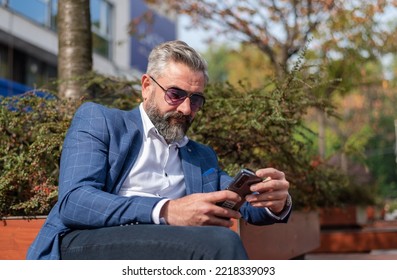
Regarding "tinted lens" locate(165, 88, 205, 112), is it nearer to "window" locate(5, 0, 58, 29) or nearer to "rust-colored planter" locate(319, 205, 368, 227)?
"rust-colored planter" locate(319, 205, 368, 227)

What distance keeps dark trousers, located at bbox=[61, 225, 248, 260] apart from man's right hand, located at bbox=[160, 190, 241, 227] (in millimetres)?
89

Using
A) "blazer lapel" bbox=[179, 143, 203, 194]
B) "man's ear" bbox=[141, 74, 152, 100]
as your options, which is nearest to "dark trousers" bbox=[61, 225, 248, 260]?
"blazer lapel" bbox=[179, 143, 203, 194]

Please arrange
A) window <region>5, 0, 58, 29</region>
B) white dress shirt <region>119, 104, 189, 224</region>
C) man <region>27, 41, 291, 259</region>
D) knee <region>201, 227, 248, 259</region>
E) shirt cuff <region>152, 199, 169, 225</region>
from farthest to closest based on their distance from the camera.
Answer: window <region>5, 0, 58, 29</region> → white dress shirt <region>119, 104, 189, 224</region> → shirt cuff <region>152, 199, 169, 225</region> → man <region>27, 41, 291, 259</region> → knee <region>201, 227, 248, 259</region>

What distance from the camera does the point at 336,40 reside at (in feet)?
34.3

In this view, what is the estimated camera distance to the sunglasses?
3051mm

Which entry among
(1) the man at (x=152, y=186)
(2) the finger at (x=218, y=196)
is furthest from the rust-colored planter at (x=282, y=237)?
(2) the finger at (x=218, y=196)

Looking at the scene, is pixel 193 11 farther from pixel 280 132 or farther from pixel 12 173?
pixel 12 173

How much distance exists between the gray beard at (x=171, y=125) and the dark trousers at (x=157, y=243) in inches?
27.9

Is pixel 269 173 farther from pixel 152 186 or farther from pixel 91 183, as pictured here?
pixel 91 183

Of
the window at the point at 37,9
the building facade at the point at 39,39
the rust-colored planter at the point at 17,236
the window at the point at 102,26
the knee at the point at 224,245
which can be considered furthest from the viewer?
the window at the point at 102,26

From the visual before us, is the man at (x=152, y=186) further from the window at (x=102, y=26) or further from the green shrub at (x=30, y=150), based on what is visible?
the window at (x=102, y=26)

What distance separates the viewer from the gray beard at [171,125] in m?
3.07

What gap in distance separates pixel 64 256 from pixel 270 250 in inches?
74.9
